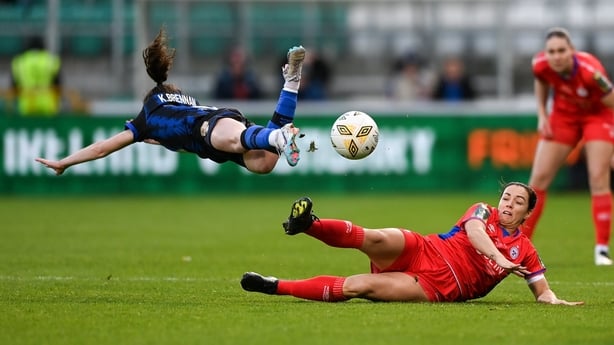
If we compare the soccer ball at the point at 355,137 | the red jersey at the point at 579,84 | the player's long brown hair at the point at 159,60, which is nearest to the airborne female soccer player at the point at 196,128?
the player's long brown hair at the point at 159,60

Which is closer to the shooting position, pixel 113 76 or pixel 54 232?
pixel 54 232

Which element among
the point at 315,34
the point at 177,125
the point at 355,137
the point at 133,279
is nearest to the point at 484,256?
the point at 355,137

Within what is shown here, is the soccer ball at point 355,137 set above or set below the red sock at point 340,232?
above

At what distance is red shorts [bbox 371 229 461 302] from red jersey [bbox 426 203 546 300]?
0.05 metres

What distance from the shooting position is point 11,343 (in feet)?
23.1

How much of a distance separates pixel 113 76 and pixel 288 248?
11927mm

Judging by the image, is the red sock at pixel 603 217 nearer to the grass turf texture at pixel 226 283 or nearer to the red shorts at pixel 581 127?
the grass turf texture at pixel 226 283

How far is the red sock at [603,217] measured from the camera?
1248 centimetres

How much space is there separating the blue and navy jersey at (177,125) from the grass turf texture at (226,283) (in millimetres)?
1171

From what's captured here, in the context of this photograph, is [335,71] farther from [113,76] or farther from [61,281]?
[61,281]

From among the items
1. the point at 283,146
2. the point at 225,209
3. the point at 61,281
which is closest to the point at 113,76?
the point at 225,209

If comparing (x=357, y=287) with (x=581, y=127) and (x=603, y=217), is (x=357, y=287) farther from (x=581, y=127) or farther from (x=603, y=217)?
(x=581, y=127)

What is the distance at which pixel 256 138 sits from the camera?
935 cm

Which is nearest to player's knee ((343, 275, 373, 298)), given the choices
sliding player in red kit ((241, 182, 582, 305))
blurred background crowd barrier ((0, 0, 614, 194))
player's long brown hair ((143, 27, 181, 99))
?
sliding player in red kit ((241, 182, 582, 305))
